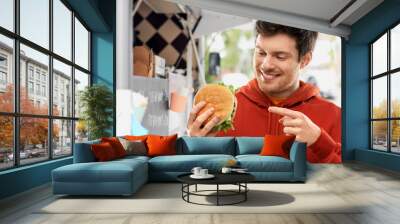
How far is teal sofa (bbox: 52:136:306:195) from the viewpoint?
15.8ft

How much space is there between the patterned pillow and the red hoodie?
92.9 inches

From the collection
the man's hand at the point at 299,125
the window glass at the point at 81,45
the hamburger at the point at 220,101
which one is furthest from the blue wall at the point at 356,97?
the window glass at the point at 81,45

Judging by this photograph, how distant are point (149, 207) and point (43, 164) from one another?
93.4 inches

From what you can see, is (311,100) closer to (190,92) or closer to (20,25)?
(190,92)

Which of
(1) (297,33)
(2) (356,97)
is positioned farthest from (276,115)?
(2) (356,97)

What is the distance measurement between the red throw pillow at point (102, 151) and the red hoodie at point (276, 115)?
3.19 meters

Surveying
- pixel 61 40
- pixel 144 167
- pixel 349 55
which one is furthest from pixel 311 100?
pixel 61 40

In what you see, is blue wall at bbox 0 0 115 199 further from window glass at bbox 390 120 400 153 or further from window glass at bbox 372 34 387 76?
window glass at bbox 390 120 400 153

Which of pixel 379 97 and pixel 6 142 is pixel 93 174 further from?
pixel 379 97

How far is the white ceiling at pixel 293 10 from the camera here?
285 inches

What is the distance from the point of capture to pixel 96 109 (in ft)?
25.7

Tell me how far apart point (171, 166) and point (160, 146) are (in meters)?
0.72

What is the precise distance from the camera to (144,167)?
5637mm

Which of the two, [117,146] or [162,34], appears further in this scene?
[162,34]
